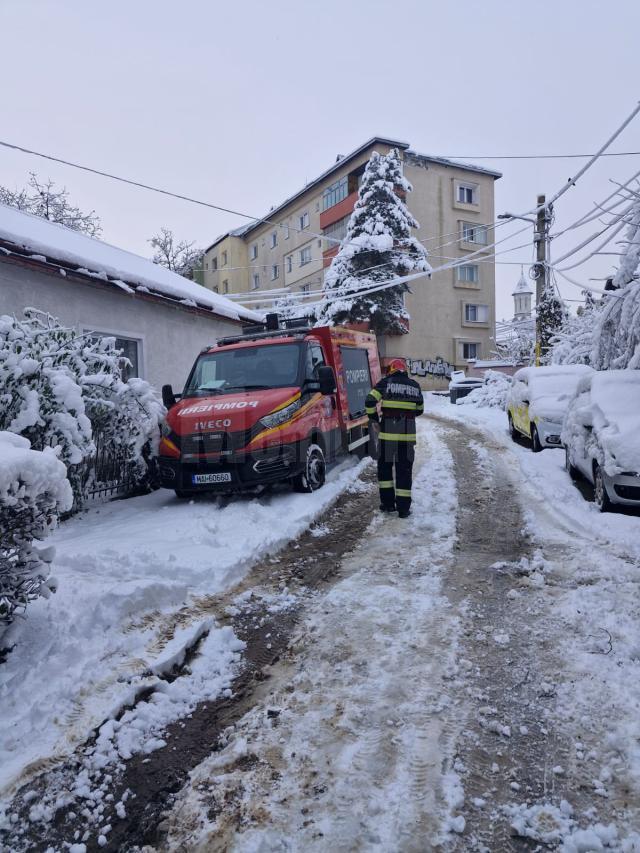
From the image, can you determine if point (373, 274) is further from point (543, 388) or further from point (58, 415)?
point (58, 415)

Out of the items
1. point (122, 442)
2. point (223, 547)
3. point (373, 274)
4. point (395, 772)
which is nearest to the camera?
point (395, 772)

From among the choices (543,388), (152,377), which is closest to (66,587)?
(152,377)

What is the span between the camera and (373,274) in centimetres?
3069

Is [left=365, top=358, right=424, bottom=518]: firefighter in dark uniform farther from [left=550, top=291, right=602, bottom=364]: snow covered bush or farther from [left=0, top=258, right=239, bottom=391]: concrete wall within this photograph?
[left=550, top=291, right=602, bottom=364]: snow covered bush

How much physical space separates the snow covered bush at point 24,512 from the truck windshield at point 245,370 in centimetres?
476

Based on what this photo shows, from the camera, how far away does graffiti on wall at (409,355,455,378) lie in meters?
35.0

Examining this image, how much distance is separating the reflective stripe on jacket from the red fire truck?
1.03 meters

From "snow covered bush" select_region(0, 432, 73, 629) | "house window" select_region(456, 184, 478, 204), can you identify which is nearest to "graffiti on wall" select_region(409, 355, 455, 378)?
"house window" select_region(456, 184, 478, 204)

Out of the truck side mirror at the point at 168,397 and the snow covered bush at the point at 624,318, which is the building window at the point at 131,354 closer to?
the truck side mirror at the point at 168,397

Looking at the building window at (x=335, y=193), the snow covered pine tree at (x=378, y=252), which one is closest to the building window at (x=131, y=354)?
the snow covered pine tree at (x=378, y=252)

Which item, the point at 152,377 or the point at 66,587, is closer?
the point at 66,587

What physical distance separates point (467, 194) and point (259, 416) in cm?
3619

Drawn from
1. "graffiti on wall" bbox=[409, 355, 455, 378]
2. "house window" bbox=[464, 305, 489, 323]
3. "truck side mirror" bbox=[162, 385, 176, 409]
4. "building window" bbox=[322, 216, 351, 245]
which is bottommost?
"truck side mirror" bbox=[162, 385, 176, 409]

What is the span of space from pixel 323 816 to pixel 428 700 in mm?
939
